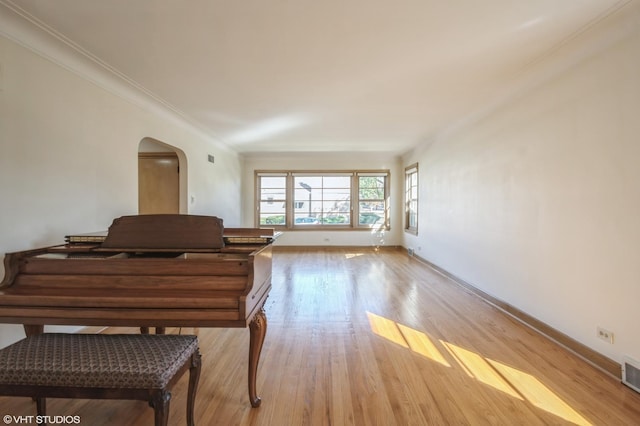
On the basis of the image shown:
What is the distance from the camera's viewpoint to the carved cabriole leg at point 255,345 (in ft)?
5.17

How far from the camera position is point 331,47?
2.24 metres

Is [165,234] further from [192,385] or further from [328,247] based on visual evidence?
[328,247]

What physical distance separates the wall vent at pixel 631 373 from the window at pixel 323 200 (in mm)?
5581

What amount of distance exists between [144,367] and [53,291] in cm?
75

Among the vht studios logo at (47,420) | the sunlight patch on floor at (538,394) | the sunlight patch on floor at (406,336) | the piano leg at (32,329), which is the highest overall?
the piano leg at (32,329)

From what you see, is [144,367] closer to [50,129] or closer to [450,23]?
[50,129]

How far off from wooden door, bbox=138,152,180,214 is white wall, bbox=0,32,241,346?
1.11 m

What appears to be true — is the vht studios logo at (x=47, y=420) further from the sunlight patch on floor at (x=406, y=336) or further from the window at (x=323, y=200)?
the window at (x=323, y=200)

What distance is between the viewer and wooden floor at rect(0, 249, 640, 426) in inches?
63.6

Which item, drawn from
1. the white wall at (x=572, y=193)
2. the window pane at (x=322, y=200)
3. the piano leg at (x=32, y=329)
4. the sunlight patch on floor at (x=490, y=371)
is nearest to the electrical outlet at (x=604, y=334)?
the white wall at (x=572, y=193)

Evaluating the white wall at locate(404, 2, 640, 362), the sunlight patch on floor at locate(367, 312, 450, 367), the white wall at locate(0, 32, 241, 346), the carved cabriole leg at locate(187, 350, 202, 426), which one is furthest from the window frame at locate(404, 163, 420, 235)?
the carved cabriole leg at locate(187, 350, 202, 426)

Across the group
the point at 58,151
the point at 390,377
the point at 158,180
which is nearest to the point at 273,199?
the point at 158,180

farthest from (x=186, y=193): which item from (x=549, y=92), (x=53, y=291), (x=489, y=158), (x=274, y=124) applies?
(x=549, y=92)

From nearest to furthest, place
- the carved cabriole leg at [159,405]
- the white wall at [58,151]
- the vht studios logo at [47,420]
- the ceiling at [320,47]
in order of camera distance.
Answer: the carved cabriole leg at [159,405] < the vht studios logo at [47,420] < the ceiling at [320,47] < the white wall at [58,151]
